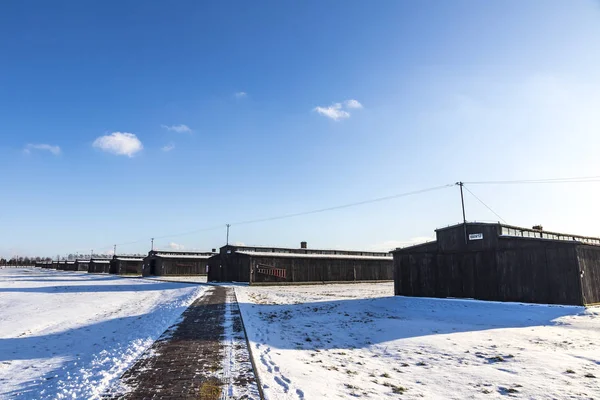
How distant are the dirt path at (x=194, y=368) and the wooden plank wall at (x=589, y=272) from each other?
19.4 m

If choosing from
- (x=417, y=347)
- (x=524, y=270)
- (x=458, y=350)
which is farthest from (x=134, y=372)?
(x=524, y=270)

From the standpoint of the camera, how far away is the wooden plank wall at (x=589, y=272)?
65.3 ft

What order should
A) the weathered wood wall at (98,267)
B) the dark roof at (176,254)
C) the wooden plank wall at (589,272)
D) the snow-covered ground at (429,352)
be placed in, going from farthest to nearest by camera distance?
the weathered wood wall at (98,267), the dark roof at (176,254), the wooden plank wall at (589,272), the snow-covered ground at (429,352)

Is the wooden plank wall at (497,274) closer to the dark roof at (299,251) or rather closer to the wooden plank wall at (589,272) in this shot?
the wooden plank wall at (589,272)

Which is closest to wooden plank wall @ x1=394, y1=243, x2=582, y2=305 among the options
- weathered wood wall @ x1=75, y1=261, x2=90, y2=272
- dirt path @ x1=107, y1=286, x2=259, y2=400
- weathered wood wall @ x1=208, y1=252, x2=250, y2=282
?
dirt path @ x1=107, y1=286, x2=259, y2=400

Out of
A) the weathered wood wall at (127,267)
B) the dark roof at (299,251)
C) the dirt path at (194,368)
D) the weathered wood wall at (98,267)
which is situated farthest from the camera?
the weathered wood wall at (98,267)

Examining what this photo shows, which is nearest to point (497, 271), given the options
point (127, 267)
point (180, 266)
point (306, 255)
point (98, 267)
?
point (306, 255)

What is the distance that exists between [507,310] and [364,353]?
12.9 metres

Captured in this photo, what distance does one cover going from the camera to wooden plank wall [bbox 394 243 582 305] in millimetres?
19938

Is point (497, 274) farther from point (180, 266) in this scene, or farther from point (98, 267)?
point (98, 267)

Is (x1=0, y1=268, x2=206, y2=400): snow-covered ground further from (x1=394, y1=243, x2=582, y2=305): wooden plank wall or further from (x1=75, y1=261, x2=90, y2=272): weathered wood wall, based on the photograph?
(x1=75, y1=261, x2=90, y2=272): weathered wood wall

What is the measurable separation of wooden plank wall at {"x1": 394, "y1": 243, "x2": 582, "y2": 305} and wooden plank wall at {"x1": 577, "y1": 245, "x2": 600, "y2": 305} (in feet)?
2.64

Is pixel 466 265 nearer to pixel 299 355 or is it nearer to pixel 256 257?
pixel 299 355

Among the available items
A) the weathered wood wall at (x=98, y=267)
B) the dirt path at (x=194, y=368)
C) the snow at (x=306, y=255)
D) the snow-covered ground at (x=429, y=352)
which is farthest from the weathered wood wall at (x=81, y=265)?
the dirt path at (x=194, y=368)
